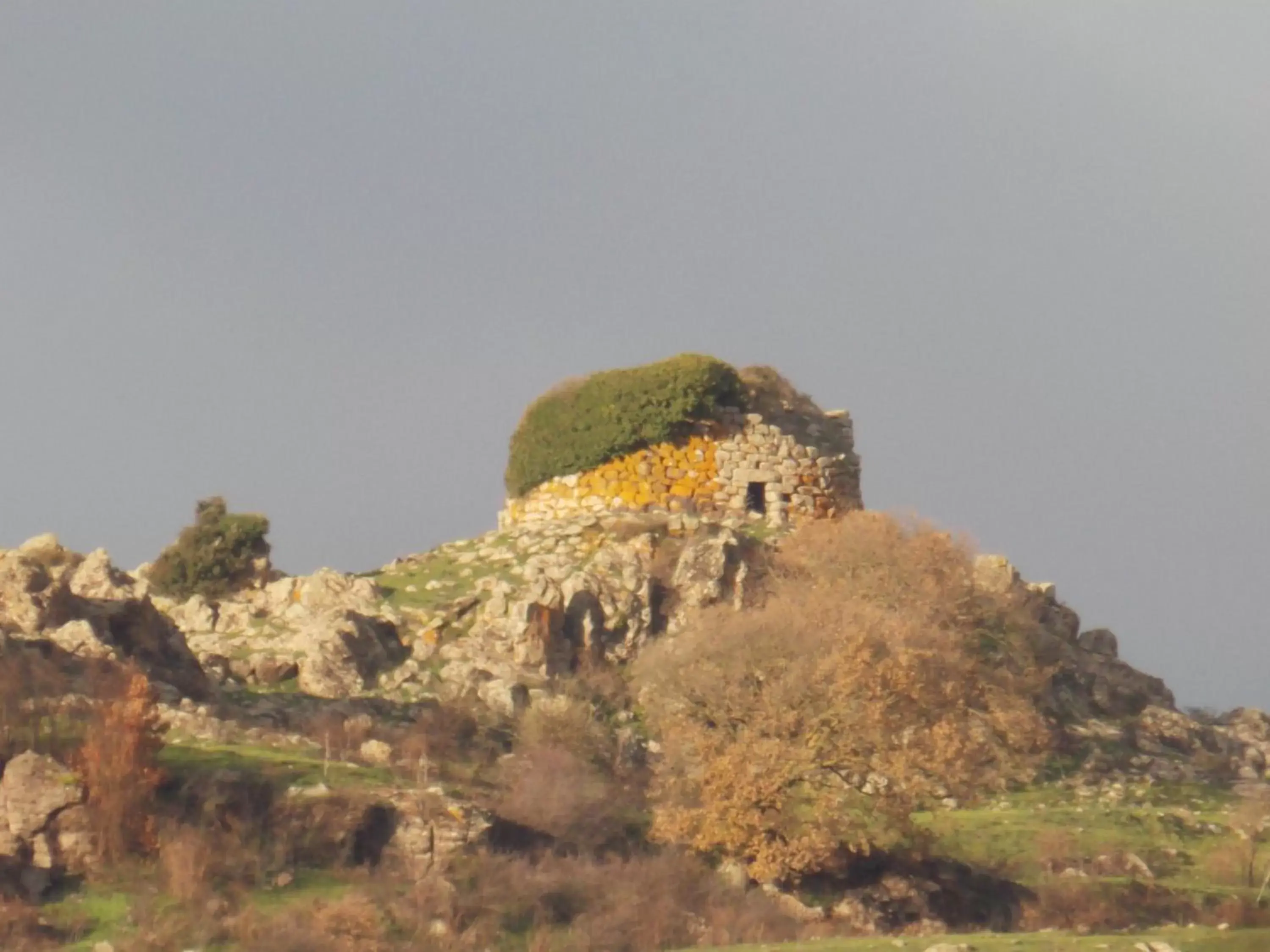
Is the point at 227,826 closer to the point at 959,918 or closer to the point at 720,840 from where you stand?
the point at 720,840

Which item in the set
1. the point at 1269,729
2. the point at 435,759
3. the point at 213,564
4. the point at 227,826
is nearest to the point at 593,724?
the point at 435,759

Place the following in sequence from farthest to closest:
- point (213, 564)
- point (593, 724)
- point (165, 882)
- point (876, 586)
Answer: point (213, 564) < point (876, 586) < point (593, 724) < point (165, 882)

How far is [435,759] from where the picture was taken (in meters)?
34.3

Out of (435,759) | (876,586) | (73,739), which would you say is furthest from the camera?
(876,586)

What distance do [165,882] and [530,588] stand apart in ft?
52.5

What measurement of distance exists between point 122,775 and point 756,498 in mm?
23362

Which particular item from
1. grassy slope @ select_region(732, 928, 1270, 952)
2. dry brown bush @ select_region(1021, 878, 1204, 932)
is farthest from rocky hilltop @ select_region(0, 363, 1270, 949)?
grassy slope @ select_region(732, 928, 1270, 952)

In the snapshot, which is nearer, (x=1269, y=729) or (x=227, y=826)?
(x=227, y=826)

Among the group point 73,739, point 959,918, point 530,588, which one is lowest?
point 959,918

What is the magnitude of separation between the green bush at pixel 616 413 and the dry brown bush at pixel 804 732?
12.3 m

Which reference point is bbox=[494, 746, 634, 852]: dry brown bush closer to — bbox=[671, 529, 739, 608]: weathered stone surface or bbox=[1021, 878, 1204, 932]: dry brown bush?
bbox=[1021, 878, 1204, 932]: dry brown bush

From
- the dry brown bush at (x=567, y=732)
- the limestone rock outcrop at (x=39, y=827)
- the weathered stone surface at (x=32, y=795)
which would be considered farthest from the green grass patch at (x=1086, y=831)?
the weathered stone surface at (x=32, y=795)

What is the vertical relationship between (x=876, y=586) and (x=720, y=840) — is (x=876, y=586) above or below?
above

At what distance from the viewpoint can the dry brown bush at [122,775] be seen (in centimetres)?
2803
